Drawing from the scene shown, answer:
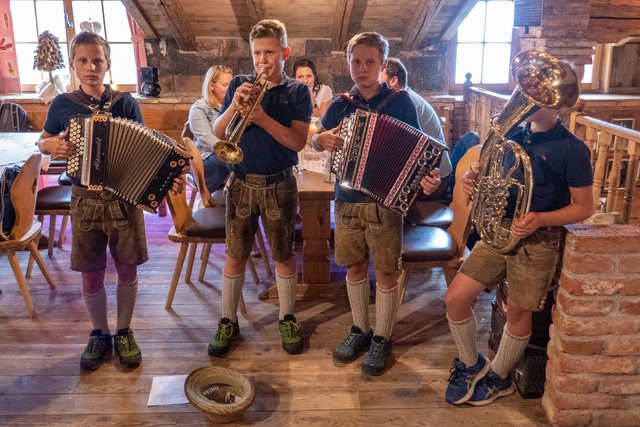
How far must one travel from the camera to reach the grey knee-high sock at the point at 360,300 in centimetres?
280

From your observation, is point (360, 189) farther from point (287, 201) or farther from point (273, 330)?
point (273, 330)

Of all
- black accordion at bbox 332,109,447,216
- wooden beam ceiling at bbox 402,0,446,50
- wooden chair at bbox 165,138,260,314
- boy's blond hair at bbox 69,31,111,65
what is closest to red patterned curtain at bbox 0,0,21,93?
wooden beam ceiling at bbox 402,0,446,50

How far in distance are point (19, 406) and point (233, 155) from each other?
137 centimetres

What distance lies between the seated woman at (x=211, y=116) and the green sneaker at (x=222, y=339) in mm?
1347

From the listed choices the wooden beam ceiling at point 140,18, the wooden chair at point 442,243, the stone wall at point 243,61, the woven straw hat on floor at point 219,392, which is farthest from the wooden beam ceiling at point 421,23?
the woven straw hat on floor at point 219,392

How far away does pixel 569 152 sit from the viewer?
2.05 meters

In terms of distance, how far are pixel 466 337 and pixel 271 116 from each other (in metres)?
1.25

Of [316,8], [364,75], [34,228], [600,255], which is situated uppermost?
[316,8]

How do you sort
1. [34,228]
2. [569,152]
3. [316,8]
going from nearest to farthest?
[569,152] < [34,228] < [316,8]

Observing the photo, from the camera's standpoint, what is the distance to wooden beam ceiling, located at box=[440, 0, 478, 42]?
5.77 m

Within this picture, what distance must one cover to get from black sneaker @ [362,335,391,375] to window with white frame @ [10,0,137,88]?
5.21 m

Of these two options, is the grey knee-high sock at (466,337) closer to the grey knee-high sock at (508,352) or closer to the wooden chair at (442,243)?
the grey knee-high sock at (508,352)

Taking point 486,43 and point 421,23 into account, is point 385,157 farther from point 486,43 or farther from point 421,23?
point 486,43

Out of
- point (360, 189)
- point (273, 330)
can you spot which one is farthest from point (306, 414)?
point (360, 189)
